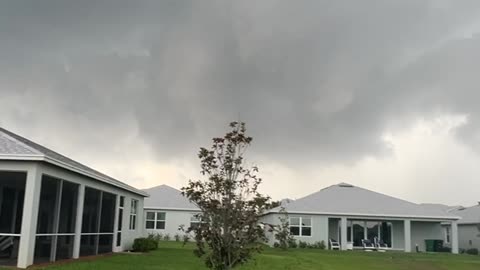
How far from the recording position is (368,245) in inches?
1677

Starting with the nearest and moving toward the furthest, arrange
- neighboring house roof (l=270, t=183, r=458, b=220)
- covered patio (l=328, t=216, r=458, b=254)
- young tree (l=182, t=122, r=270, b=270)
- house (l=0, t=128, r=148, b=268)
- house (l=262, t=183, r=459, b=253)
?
young tree (l=182, t=122, r=270, b=270) < house (l=0, t=128, r=148, b=268) < house (l=262, t=183, r=459, b=253) < neighboring house roof (l=270, t=183, r=458, b=220) < covered patio (l=328, t=216, r=458, b=254)

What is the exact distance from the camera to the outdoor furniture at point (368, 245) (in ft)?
138

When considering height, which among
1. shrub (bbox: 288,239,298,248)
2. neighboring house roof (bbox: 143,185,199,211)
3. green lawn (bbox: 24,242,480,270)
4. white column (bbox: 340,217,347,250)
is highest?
neighboring house roof (bbox: 143,185,199,211)

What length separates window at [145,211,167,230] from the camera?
51.3 meters

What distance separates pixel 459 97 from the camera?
27.4m

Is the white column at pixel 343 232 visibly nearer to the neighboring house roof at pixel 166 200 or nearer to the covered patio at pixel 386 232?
Answer: the covered patio at pixel 386 232

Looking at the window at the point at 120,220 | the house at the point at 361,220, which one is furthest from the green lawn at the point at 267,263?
the house at the point at 361,220

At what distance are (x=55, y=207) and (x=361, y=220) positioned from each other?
1109 inches

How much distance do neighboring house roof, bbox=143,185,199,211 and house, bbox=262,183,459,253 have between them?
432 inches

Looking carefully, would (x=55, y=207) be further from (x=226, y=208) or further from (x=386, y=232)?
(x=386, y=232)

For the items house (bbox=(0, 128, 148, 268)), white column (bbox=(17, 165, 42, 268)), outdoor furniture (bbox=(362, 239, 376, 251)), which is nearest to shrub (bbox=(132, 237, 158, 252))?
house (bbox=(0, 128, 148, 268))

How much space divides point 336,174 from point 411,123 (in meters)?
23.2

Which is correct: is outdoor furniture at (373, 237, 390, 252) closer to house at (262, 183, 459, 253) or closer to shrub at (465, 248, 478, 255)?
house at (262, 183, 459, 253)

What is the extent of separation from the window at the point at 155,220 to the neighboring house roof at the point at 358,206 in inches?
544
